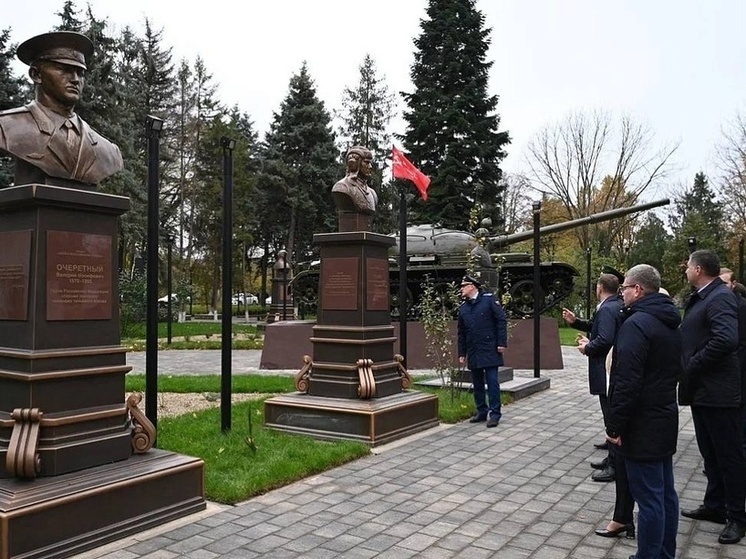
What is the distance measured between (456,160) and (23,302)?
93.7 ft

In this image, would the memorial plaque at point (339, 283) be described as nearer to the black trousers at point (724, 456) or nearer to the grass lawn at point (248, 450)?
the grass lawn at point (248, 450)

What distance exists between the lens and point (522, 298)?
2112 cm

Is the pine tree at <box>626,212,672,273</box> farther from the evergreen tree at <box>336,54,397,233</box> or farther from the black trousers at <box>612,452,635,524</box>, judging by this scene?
the black trousers at <box>612,452,635,524</box>

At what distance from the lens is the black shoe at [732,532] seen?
13.6 feet

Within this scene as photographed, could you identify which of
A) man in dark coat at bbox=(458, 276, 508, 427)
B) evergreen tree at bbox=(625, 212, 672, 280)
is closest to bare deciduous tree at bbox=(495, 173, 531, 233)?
evergreen tree at bbox=(625, 212, 672, 280)

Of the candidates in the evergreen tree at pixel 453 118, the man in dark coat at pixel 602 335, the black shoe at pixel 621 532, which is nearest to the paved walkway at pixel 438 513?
the black shoe at pixel 621 532

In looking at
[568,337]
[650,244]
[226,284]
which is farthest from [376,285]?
[650,244]

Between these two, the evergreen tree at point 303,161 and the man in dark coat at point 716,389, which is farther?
the evergreen tree at point 303,161

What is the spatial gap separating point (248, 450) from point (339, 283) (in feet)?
7.32

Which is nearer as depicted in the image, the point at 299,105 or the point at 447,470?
the point at 447,470

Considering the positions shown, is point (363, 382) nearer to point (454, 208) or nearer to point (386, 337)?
point (386, 337)

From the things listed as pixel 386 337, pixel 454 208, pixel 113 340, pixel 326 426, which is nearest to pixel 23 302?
pixel 113 340

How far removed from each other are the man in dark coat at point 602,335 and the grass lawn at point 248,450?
222cm

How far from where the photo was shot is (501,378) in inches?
437
